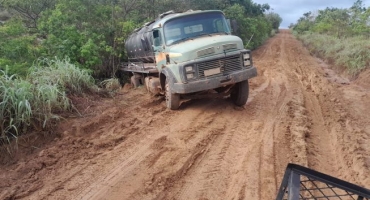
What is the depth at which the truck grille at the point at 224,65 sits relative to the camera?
22.4 ft

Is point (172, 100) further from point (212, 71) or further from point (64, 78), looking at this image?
point (64, 78)

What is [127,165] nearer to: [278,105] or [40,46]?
[278,105]

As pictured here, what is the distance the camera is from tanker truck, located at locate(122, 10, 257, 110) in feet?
22.4

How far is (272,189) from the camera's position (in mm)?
3875

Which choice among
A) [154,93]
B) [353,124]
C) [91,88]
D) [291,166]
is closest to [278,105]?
[353,124]

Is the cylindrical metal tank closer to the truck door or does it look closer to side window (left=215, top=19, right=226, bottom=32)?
the truck door

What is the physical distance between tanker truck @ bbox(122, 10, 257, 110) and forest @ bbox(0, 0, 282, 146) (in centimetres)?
141

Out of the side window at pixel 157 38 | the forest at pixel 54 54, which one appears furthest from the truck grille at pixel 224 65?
the forest at pixel 54 54

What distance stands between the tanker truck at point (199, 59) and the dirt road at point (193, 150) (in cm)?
44

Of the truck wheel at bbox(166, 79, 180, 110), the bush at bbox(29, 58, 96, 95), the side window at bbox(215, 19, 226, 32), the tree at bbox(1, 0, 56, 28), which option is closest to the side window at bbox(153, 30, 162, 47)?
the truck wheel at bbox(166, 79, 180, 110)

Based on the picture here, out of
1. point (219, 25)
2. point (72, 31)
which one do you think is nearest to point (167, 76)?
point (219, 25)

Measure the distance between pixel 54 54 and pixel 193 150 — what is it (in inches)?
269

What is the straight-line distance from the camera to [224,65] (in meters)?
6.95

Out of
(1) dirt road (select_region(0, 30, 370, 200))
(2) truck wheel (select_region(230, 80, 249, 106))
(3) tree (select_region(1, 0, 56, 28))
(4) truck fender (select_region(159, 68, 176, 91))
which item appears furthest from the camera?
(3) tree (select_region(1, 0, 56, 28))
